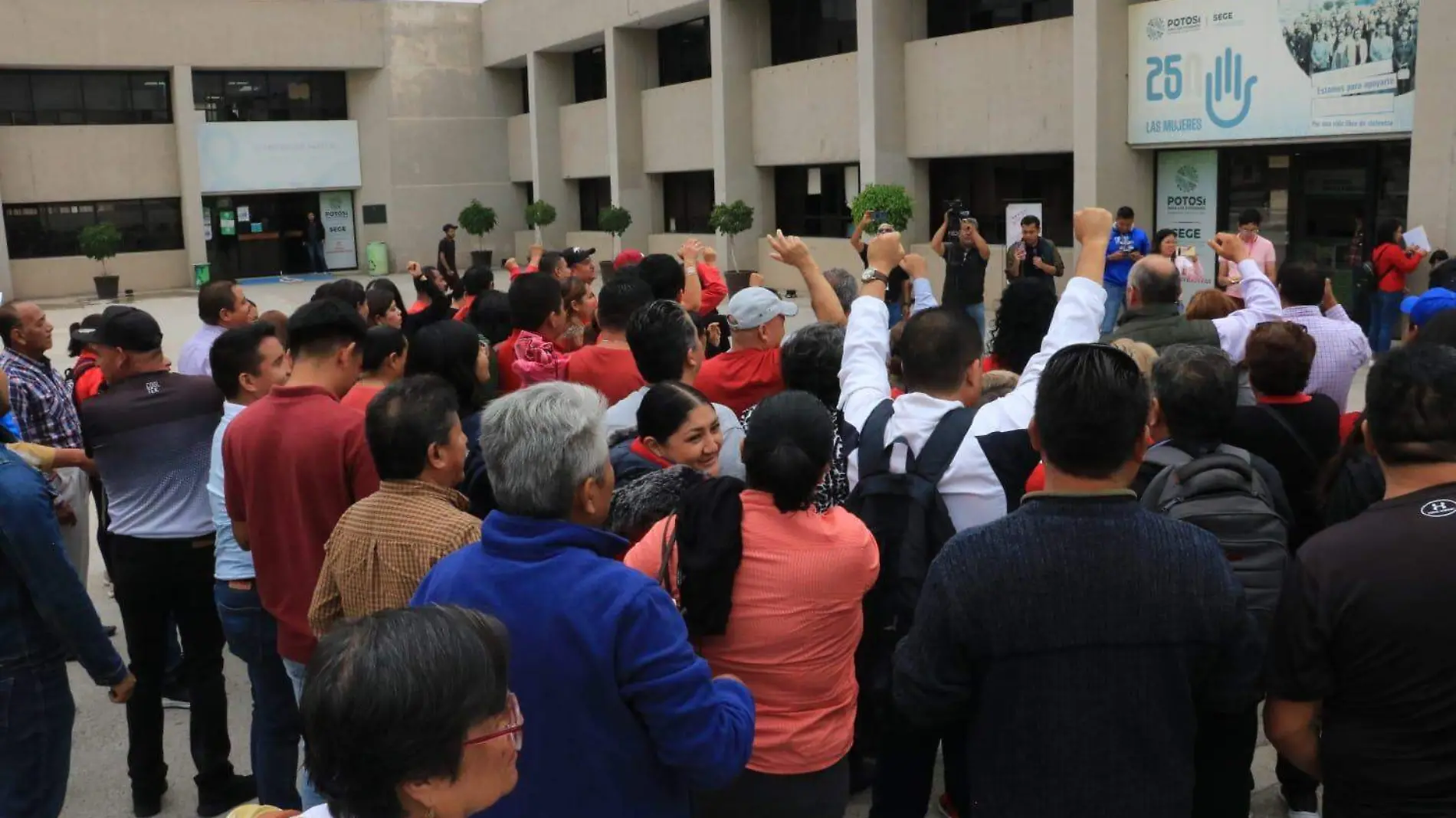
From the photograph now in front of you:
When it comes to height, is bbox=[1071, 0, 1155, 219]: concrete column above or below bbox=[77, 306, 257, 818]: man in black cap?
above

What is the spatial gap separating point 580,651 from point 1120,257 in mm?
12473

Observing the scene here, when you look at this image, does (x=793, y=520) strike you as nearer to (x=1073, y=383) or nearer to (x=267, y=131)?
(x=1073, y=383)

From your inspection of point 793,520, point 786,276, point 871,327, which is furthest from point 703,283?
point 786,276

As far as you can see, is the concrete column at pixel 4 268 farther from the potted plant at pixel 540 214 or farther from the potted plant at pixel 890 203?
the potted plant at pixel 890 203

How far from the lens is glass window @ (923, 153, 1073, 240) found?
18969 mm

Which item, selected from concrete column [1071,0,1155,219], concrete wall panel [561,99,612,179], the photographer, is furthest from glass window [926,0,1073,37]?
concrete wall panel [561,99,612,179]

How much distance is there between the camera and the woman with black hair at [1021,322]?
16.6 feet

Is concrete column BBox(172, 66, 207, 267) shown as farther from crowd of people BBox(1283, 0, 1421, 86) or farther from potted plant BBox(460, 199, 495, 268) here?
crowd of people BBox(1283, 0, 1421, 86)

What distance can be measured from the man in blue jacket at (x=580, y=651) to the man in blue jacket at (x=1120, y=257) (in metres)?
12.0

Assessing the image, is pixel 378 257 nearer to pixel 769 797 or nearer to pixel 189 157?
pixel 189 157

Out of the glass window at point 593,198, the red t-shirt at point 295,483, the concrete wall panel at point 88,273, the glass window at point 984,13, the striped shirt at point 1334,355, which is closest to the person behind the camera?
the red t-shirt at point 295,483

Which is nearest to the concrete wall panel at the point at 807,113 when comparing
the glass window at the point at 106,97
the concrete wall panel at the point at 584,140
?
the concrete wall panel at the point at 584,140

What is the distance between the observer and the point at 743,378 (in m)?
4.71

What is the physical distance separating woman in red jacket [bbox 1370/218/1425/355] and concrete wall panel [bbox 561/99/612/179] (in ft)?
65.7
